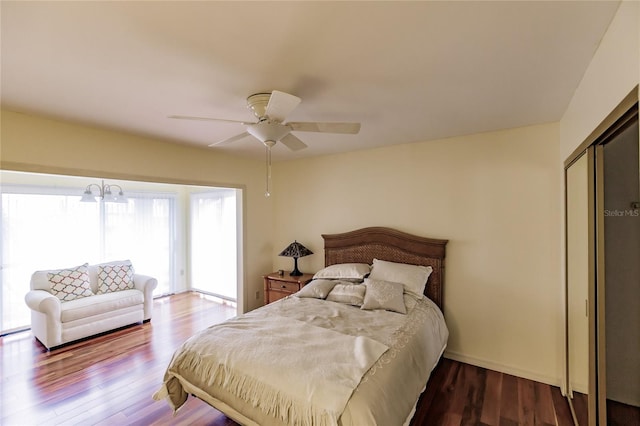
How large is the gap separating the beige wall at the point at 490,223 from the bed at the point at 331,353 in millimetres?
288

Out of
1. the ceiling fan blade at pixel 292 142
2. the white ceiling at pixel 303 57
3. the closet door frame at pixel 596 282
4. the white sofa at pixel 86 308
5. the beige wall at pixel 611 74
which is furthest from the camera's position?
the white sofa at pixel 86 308

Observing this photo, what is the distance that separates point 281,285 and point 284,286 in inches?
2.2

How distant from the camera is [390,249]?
342 cm

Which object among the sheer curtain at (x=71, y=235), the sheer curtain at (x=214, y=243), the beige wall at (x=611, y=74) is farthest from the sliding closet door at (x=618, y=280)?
the sheer curtain at (x=71, y=235)

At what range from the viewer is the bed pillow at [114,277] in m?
4.19

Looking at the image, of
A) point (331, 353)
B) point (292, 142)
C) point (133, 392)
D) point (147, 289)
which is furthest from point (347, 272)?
point (147, 289)

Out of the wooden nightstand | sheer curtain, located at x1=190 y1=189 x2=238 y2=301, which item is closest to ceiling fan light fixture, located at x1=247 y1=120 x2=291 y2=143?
the wooden nightstand

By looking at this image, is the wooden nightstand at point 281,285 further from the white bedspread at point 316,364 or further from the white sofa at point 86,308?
the white sofa at point 86,308

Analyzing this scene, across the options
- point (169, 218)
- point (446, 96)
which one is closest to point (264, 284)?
point (169, 218)

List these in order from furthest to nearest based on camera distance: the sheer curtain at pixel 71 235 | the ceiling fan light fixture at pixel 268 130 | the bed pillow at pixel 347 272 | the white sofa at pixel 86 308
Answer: the sheer curtain at pixel 71 235
the white sofa at pixel 86 308
the bed pillow at pixel 347 272
the ceiling fan light fixture at pixel 268 130

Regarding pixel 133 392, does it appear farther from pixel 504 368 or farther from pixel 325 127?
pixel 504 368

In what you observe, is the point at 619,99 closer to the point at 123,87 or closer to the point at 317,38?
the point at 317,38

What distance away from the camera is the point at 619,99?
121 centimetres

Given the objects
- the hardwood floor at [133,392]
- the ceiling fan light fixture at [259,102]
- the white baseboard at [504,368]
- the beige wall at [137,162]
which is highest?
the ceiling fan light fixture at [259,102]
